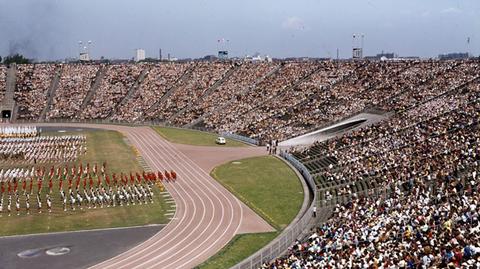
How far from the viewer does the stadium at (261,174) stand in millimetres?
29766

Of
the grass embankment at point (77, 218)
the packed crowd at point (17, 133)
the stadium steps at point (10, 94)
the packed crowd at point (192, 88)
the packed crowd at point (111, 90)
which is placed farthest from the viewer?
the stadium steps at point (10, 94)

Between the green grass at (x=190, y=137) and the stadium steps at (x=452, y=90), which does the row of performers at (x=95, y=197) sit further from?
the stadium steps at (x=452, y=90)

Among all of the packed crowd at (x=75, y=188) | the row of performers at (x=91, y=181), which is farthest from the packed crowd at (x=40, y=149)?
the row of performers at (x=91, y=181)

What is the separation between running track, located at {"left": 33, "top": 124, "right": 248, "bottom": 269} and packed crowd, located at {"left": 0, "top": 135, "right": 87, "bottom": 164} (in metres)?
11.7

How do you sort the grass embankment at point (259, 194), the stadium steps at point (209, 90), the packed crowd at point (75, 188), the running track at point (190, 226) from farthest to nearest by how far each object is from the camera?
the stadium steps at point (209, 90)
the packed crowd at point (75, 188)
the grass embankment at point (259, 194)
the running track at point (190, 226)

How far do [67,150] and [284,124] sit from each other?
31.7 meters

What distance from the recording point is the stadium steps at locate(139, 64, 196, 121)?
104m

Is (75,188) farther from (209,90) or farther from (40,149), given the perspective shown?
(209,90)

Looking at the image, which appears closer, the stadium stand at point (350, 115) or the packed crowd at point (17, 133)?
the stadium stand at point (350, 115)

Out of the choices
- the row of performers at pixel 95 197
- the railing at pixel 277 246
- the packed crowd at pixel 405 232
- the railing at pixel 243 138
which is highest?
the packed crowd at pixel 405 232

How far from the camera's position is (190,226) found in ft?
130

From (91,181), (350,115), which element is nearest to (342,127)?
(350,115)

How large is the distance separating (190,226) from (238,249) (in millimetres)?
5935

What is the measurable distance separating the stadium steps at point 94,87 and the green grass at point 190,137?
78.9 ft
